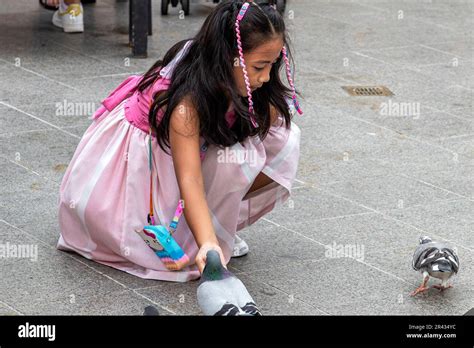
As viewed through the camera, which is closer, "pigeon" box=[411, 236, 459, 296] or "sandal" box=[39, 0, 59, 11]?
"pigeon" box=[411, 236, 459, 296]

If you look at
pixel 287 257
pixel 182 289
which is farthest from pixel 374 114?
pixel 182 289

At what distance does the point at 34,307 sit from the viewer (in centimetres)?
396

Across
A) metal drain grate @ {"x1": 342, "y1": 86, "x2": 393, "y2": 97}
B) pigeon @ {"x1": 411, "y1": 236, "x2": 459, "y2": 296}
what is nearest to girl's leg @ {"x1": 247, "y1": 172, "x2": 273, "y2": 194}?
pigeon @ {"x1": 411, "y1": 236, "x2": 459, "y2": 296}

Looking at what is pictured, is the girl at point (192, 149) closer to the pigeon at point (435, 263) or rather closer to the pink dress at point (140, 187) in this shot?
the pink dress at point (140, 187)

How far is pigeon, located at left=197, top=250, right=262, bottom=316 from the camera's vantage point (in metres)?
3.07

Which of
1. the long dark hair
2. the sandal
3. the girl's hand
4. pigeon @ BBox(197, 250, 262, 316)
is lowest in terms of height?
the sandal

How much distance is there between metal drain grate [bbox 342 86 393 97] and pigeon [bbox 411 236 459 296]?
3037mm

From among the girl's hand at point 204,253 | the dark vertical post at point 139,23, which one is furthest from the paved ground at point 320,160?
the girl's hand at point 204,253

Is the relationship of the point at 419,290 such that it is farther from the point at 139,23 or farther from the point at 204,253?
the point at 139,23

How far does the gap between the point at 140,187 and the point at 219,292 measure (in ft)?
4.05

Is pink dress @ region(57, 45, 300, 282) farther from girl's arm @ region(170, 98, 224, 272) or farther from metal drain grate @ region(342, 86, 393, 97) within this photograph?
metal drain grate @ region(342, 86, 393, 97)

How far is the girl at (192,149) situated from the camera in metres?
3.96
